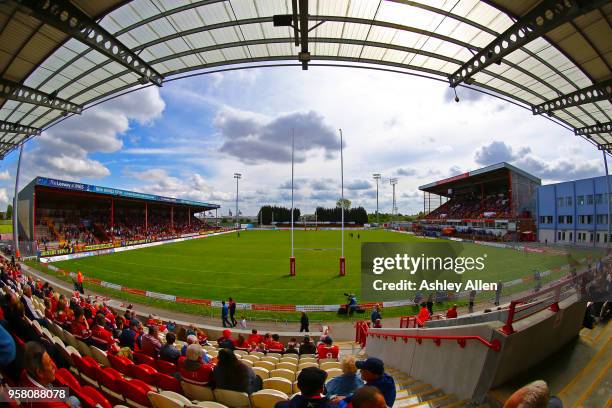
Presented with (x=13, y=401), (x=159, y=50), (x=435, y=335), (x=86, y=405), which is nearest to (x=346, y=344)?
(x=435, y=335)

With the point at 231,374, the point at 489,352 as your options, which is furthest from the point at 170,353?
the point at 489,352

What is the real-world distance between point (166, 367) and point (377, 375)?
4.08 m

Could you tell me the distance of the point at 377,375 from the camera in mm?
2895

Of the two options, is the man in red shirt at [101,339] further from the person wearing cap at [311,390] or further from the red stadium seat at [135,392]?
the person wearing cap at [311,390]

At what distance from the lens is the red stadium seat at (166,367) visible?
5137 millimetres

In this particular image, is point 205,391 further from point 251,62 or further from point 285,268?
point 285,268

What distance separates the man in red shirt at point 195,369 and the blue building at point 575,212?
144 ft

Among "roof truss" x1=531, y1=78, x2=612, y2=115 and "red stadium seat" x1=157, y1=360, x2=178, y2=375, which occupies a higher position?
"roof truss" x1=531, y1=78, x2=612, y2=115

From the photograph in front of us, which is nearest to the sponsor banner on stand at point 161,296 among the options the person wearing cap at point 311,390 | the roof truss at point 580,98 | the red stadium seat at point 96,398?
the red stadium seat at point 96,398

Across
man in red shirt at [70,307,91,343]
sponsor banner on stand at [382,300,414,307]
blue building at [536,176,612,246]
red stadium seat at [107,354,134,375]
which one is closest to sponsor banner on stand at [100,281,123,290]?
man in red shirt at [70,307,91,343]

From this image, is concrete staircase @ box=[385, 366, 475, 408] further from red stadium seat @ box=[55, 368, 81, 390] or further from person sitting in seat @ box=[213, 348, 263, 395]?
red stadium seat @ box=[55, 368, 81, 390]

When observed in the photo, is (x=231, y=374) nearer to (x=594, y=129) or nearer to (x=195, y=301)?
(x=195, y=301)

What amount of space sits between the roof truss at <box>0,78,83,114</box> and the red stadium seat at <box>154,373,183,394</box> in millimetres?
13411

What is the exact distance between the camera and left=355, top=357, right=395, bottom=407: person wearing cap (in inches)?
112
